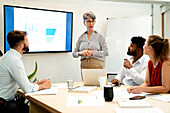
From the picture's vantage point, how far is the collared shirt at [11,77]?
2117 millimetres

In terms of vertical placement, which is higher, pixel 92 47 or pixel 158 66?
pixel 92 47

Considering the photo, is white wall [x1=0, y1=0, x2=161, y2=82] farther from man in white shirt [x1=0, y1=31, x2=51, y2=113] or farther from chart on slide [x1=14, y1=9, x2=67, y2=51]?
man in white shirt [x1=0, y1=31, x2=51, y2=113]

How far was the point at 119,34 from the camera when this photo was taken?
4883mm

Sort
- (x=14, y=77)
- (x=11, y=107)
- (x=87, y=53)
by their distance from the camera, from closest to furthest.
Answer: (x=11, y=107) < (x=14, y=77) < (x=87, y=53)

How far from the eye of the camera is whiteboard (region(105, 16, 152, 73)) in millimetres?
4855

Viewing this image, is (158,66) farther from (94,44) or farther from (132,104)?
(94,44)

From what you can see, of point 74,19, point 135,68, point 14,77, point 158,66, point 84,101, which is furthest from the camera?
point 74,19

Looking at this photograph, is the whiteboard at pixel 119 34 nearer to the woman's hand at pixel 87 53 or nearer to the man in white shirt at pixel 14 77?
the woman's hand at pixel 87 53

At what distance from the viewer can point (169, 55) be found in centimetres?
216

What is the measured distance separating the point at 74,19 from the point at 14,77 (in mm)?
2624

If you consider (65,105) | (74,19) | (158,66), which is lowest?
(65,105)

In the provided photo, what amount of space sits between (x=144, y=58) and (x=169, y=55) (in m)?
0.66

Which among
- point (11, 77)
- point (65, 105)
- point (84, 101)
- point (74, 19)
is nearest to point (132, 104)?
point (84, 101)

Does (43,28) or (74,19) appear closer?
(43,28)
